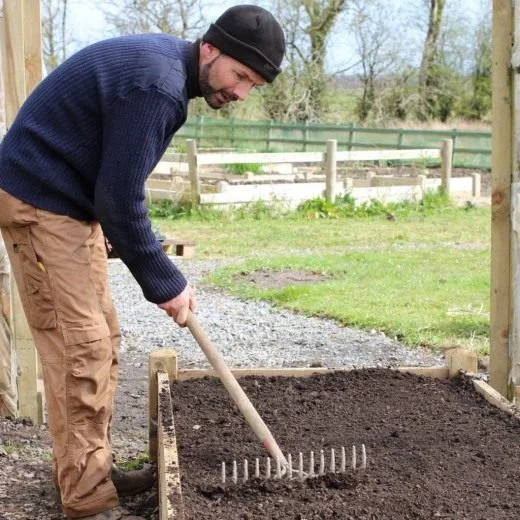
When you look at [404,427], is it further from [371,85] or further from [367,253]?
[371,85]

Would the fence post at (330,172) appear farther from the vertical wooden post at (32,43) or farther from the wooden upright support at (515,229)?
the wooden upright support at (515,229)

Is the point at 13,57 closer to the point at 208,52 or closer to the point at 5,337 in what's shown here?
the point at 5,337

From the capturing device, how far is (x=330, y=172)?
50.5ft

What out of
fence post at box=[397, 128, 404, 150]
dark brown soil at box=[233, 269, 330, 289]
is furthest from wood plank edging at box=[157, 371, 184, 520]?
fence post at box=[397, 128, 404, 150]

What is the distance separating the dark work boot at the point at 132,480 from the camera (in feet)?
13.7

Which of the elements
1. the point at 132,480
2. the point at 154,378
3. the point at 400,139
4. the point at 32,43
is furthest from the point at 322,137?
the point at 132,480

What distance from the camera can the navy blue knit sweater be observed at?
310 cm

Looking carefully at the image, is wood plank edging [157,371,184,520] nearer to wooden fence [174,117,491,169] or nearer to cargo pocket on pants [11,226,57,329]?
cargo pocket on pants [11,226,57,329]

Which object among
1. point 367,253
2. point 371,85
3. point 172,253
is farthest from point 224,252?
point 371,85

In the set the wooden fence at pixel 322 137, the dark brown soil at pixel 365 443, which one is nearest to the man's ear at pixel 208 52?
the dark brown soil at pixel 365 443

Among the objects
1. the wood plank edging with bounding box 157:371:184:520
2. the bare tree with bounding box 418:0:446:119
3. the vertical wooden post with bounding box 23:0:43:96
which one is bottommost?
the wood plank edging with bounding box 157:371:184:520

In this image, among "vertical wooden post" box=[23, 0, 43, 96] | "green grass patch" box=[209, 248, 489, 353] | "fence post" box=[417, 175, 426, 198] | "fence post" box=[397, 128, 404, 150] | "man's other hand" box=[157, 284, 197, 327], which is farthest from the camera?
"fence post" box=[397, 128, 404, 150]

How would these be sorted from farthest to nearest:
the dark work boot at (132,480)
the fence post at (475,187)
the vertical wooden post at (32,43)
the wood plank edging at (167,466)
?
the fence post at (475,187) < the vertical wooden post at (32,43) < the dark work boot at (132,480) < the wood plank edging at (167,466)

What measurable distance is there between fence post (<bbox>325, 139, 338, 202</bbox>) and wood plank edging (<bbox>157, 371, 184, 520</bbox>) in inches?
445
